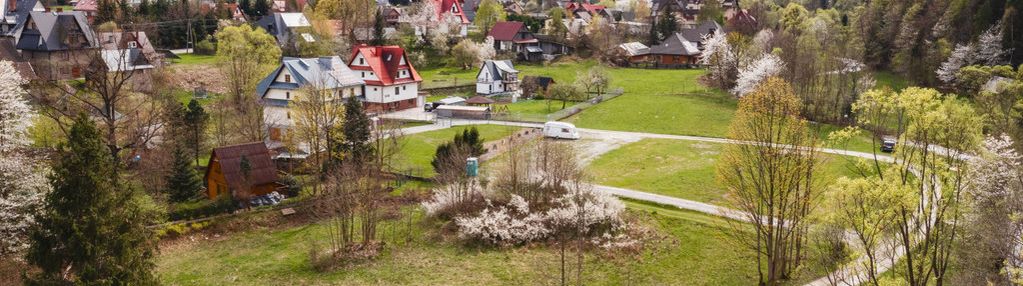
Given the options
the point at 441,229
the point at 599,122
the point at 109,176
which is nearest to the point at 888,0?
the point at 599,122

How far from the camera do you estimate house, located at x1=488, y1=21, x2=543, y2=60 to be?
84375mm

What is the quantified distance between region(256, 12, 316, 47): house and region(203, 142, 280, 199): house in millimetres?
44223

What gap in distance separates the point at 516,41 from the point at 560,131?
39.0 m

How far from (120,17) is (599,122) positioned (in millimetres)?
50188

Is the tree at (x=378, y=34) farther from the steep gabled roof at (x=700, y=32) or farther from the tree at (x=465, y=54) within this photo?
the steep gabled roof at (x=700, y=32)

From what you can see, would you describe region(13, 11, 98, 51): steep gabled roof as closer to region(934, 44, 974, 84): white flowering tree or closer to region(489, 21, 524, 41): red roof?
region(489, 21, 524, 41): red roof

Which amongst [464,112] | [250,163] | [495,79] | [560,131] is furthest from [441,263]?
[495,79]

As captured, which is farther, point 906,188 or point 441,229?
point 441,229

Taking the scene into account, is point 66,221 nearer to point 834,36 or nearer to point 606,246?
point 606,246

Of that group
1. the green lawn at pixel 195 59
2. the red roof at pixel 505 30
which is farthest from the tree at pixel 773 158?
the red roof at pixel 505 30

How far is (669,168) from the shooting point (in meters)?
39.7

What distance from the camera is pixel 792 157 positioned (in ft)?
74.8

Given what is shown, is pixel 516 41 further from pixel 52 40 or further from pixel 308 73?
pixel 52 40

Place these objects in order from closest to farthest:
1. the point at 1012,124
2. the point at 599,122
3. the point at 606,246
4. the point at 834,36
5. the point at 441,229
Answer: the point at 606,246 < the point at 441,229 < the point at 1012,124 < the point at 599,122 < the point at 834,36
